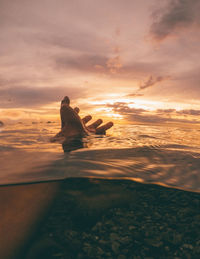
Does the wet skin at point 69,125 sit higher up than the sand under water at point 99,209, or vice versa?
the wet skin at point 69,125

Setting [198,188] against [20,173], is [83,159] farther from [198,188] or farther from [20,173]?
[198,188]

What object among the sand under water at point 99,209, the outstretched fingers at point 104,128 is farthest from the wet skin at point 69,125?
the sand under water at point 99,209

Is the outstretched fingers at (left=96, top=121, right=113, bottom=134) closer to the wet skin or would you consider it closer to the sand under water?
the wet skin

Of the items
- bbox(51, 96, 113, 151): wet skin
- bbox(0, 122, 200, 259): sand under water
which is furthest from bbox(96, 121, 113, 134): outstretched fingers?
bbox(0, 122, 200, 259): sand under water

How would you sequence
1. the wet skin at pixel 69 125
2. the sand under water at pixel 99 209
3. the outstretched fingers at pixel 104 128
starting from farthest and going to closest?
1. the outstretched fingers at pixel 104 128
2. the wet skin at pixel 69 125
3. the sand under water at pixel 99 209

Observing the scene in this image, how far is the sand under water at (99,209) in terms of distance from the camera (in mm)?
1316

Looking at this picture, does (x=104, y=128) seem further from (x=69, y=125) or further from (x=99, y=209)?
(x=99, y=209)

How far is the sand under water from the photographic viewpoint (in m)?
1.32

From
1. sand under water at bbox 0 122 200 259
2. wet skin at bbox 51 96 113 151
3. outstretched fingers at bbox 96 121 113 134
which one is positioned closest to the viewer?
sand under water at bbox 0 122 200 259

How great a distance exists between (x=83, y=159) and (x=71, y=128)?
2484 mm

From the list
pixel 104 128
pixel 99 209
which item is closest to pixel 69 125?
pixel 104 128

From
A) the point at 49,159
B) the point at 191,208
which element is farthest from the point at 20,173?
the point at 191,208

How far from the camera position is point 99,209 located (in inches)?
71.2

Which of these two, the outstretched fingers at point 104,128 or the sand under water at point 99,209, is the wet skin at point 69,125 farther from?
the sand under water at point 99,209
